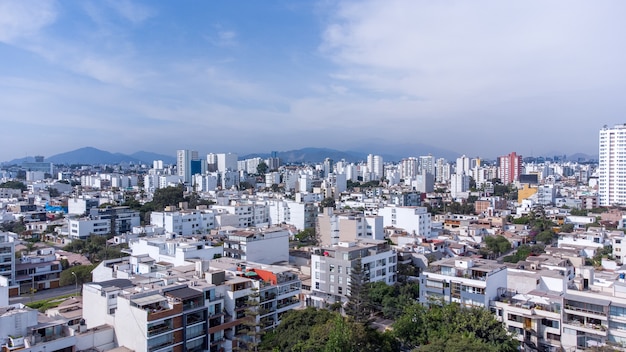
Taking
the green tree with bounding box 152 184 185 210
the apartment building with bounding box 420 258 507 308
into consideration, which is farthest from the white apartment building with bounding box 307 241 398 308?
the green tree with bounding box 152 184 185 210

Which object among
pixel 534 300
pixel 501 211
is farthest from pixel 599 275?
pixel 501 211

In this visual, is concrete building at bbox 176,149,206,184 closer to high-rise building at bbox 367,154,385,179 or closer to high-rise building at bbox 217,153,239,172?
high-rise building at bbox 217,153,239,172

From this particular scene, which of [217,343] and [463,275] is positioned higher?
[463,275]

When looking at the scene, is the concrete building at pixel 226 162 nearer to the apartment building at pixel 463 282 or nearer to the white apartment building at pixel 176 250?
the white apartment building at pixel 176 250

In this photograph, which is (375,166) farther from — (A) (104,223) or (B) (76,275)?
(B) (76,275)

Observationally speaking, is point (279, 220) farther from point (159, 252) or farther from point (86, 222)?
point (159, 252)

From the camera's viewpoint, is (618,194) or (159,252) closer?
(159,252)

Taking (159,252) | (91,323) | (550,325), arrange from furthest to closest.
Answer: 1. (159,252)
2. (550,325)
3. (91,323)
